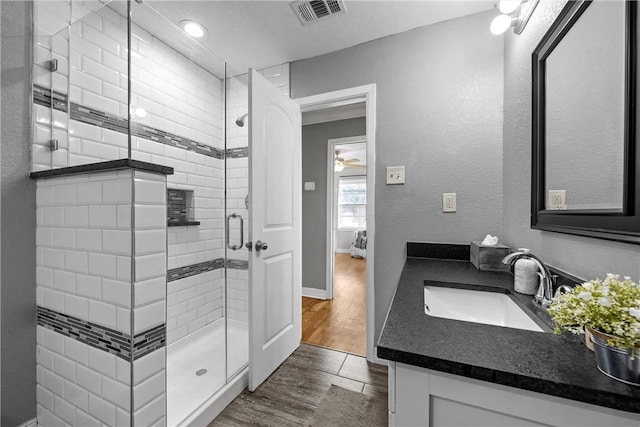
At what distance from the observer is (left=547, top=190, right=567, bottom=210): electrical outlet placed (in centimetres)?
100

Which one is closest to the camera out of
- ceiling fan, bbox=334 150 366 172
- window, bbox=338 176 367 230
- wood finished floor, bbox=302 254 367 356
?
wood finished floor, bbox=302 254 367 356

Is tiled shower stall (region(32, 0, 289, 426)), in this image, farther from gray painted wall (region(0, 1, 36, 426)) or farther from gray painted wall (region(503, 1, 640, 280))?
gray painted wall (region(503, 1, 640, 280))

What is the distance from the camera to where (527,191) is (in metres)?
1.32

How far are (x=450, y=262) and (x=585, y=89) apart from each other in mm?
1049

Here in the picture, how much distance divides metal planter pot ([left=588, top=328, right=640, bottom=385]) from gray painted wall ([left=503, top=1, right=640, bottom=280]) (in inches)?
14.1

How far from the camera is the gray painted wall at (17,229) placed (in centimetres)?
108

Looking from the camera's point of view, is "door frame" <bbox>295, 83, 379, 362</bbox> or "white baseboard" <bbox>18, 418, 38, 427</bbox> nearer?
"white baseboard" <bbox>18, 418, 38, 427</bbox>

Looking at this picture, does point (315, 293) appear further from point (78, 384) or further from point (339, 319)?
point (78, 384)

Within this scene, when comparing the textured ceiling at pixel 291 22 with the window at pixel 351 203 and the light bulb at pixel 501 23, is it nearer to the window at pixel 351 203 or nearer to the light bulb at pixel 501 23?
the light bulb at pixel 501 23

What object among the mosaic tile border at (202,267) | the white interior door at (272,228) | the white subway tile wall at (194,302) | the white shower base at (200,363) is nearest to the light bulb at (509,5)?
the white interior door at (272,228)

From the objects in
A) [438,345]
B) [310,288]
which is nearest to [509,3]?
[438,345]

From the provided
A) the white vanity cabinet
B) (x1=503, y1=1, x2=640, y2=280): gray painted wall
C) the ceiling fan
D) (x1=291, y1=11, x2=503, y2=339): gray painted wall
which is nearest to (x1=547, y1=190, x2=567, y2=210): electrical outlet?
(x1=503, y1=1, x2=640, y2=280): gray painted wall

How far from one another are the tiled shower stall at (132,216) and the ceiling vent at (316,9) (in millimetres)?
640

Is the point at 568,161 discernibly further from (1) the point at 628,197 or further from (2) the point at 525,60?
(2) the point at 525,60
